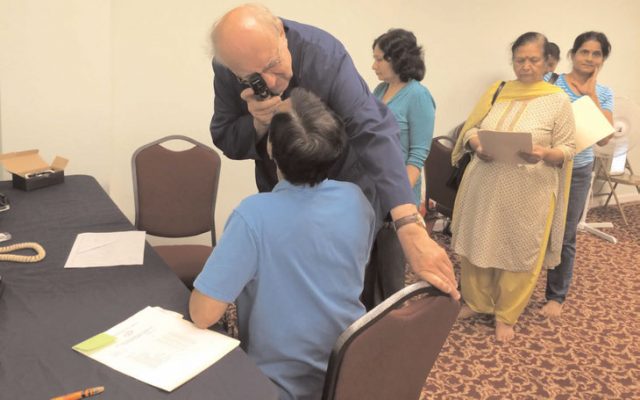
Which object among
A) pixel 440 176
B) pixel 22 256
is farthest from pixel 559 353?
pixel 22 256

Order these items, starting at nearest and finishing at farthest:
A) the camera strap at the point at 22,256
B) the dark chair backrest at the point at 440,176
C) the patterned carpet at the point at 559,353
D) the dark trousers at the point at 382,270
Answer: the camera strap at the point at 22,256, the dark trousers at the point at 382,270, the patterned carpet at the point at 559,353, the dark chair backrest at the point at 440,176

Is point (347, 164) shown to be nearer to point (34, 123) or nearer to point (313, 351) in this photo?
point (313, 351)

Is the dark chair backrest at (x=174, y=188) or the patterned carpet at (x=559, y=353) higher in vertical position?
the dark chair backrest at (x=174, y=188)

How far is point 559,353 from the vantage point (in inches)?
107

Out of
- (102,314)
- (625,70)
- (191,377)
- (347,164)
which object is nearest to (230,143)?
(347,164)

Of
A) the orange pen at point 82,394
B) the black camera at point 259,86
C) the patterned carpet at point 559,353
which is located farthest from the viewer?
the patterned carpet at point 559,353

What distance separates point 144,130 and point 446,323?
7.71ft

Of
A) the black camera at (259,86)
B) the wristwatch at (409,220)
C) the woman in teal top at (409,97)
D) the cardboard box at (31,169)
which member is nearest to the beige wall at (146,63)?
the cardboard box at (31,169)

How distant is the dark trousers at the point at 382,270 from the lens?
1810 mm

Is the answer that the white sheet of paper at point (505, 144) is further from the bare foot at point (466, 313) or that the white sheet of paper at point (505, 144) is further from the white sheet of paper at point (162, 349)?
the white sheet of paper at point (162, 349)

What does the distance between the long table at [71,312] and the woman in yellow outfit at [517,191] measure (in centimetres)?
175

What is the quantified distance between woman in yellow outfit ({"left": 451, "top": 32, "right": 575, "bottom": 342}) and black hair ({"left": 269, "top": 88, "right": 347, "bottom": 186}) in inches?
63.4

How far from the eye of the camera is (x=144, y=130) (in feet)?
9.97

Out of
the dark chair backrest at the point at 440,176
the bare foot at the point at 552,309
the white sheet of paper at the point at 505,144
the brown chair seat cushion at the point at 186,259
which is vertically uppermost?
the white sheet of paper at the point at 505,144
